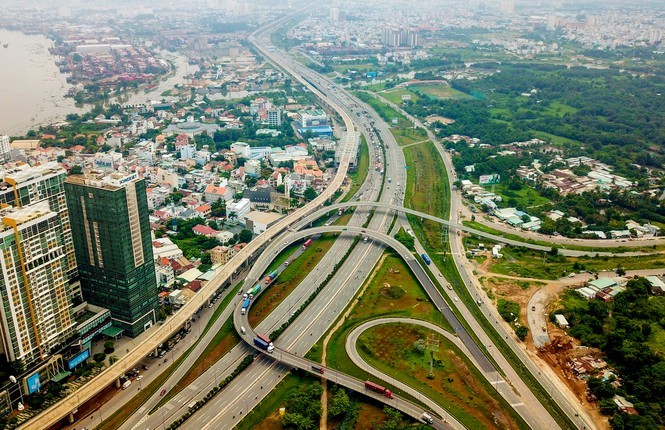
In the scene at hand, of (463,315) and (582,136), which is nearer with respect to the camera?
(463,315)

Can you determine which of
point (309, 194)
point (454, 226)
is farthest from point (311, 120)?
point (454, 226)

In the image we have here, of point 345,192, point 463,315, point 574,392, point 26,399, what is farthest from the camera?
point 345,192

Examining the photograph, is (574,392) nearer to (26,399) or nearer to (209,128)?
(26,399)

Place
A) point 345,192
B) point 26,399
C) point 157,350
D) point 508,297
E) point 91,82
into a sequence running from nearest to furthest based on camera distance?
point 26,399, point 157,350, point 508,297, point 345,192, point 91,82

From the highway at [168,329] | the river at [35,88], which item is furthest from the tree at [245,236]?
the river at [35,88]

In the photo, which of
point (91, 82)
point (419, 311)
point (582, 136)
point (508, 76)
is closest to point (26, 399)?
point (419, 311)
